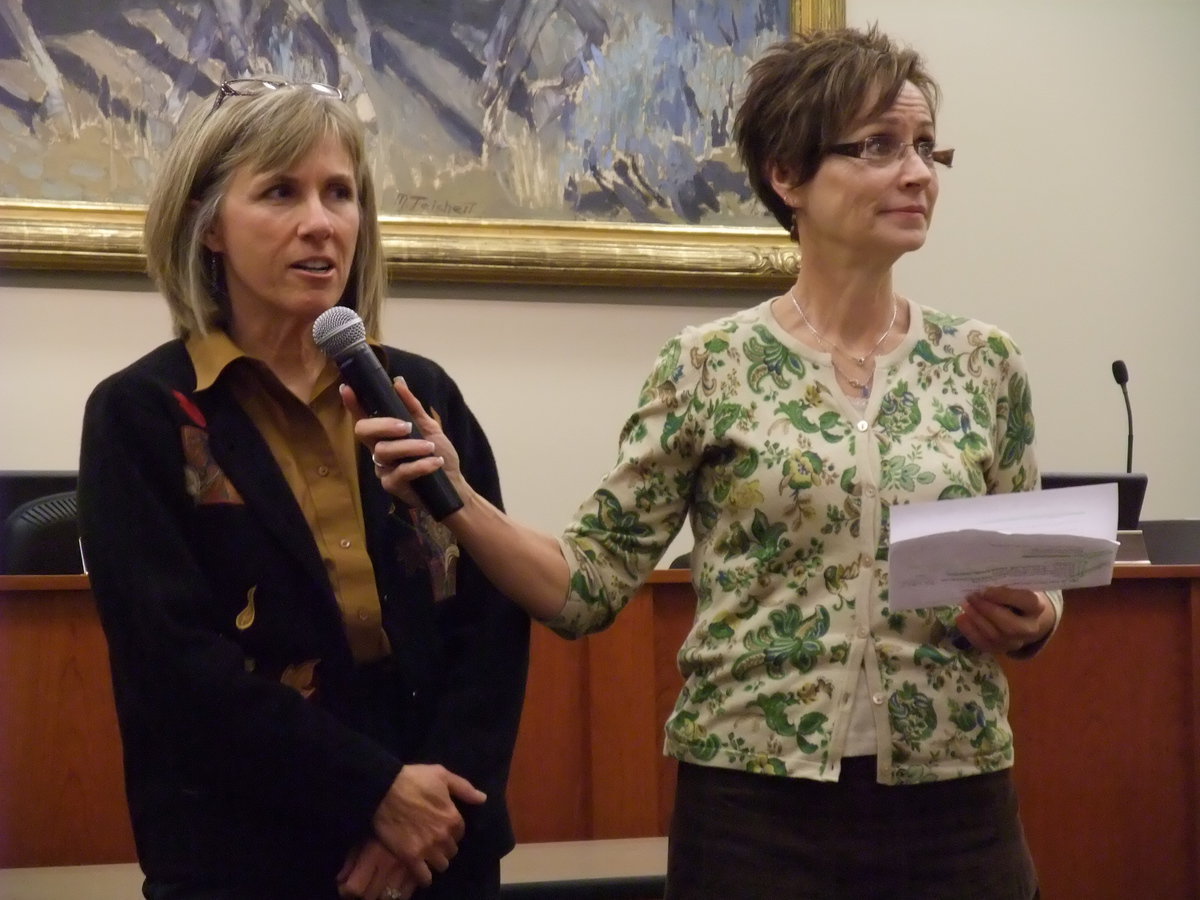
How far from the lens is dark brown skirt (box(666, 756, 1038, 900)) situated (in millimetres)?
1324

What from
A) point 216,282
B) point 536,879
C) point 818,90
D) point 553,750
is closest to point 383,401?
point 216,282

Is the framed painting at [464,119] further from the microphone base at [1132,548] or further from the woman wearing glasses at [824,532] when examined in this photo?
the woman wearing glasses at [824,532]

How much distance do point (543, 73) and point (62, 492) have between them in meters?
1.81

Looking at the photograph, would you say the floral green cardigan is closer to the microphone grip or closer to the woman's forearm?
the woman's forearm

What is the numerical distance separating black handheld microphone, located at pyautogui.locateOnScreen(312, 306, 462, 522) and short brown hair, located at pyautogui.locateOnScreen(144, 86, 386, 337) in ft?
0.69

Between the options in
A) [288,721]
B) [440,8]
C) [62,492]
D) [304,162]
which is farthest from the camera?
[440,8]

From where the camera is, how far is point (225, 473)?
1.39 meters

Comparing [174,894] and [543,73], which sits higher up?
[543,73]

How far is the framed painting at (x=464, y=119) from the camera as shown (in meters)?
3.44

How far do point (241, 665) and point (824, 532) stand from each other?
1.95 ft

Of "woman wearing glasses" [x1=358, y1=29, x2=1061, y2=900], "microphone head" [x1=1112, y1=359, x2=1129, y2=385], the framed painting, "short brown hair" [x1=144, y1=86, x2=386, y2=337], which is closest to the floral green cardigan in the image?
"woman wearing glasses" [x1=358, y1=29, x2=1061, y2=900]

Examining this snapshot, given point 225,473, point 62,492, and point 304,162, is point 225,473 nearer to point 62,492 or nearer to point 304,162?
point 304,162

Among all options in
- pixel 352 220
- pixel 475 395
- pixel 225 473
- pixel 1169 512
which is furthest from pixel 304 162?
pixel 1169 512
